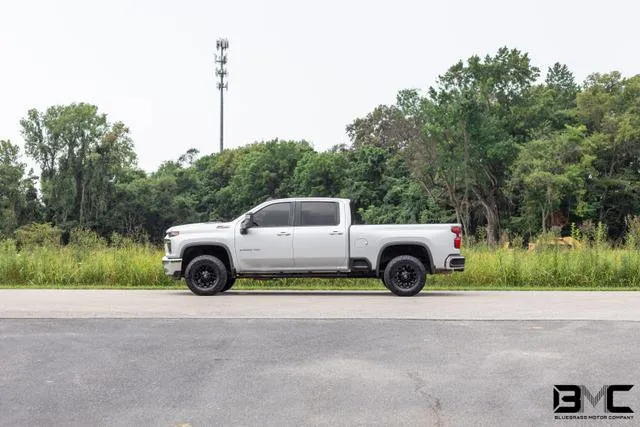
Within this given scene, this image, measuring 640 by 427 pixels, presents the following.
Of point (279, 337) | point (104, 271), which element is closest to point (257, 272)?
point (104, 271)

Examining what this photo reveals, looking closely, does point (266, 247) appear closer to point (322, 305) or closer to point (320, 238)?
point (320, 238)

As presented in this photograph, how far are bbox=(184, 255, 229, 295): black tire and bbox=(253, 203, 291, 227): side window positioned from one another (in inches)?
45.2

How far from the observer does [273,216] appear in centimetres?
1673

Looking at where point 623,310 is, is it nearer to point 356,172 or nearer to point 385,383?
point 385,383

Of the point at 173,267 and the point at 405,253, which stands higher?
the point at 405,253

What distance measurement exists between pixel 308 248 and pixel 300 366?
827cm

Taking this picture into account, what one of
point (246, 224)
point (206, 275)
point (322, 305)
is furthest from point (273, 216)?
point (322, 305)

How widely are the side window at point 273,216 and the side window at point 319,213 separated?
1.04ft

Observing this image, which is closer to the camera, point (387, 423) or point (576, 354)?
point (387, 423)

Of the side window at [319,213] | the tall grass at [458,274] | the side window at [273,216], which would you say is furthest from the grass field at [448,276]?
the side window at [319,213]

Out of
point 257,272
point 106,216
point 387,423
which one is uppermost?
point 106,216

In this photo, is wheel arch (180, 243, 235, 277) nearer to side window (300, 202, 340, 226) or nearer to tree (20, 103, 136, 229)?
side window (300, 202, 340, 226)

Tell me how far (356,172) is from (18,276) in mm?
64698

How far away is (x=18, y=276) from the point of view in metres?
20.7
